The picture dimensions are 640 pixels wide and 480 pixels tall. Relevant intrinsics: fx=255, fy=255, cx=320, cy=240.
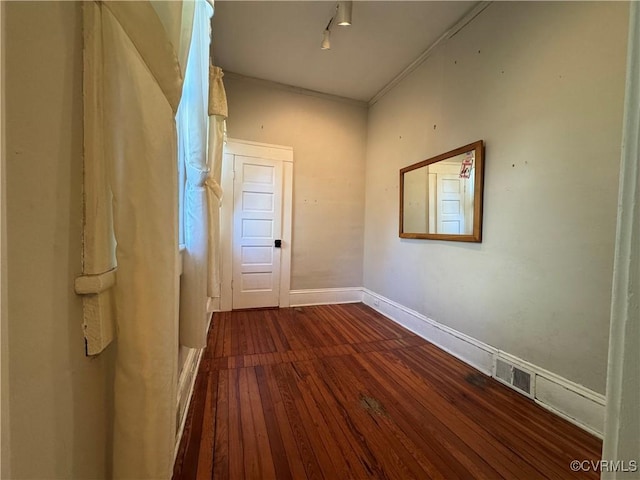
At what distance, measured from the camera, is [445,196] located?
2322 millimetres

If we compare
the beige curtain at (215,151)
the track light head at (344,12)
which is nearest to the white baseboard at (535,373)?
the beige curtain at (215,151)

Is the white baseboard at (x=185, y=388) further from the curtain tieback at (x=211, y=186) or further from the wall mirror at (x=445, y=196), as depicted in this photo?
the wall mirror at (x=445, y=196)

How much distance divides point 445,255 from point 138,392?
2.33 m

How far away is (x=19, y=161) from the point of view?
1.54 ft

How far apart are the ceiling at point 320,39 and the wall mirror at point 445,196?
44.6 inches

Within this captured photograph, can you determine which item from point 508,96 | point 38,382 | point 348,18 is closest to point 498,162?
point 508,96

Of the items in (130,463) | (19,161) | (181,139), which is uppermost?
(181,139)

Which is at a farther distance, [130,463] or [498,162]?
[498,162]

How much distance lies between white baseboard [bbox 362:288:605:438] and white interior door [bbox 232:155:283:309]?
1.65 metres

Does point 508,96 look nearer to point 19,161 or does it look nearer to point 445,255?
point 445,255

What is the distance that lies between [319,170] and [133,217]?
300 centimetres

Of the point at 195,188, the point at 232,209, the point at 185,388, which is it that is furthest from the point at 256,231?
the point at 185,388

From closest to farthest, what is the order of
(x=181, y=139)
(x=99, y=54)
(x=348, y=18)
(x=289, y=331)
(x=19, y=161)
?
(x=19, y=161) < (x=99, y=54) < (x=181, y=139) < (x=348, y=18) < (x=289, y=331)

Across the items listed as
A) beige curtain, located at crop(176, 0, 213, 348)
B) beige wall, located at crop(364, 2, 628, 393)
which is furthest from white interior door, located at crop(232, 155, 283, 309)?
beige wall, located at crop(364, 2, 628, 393)
